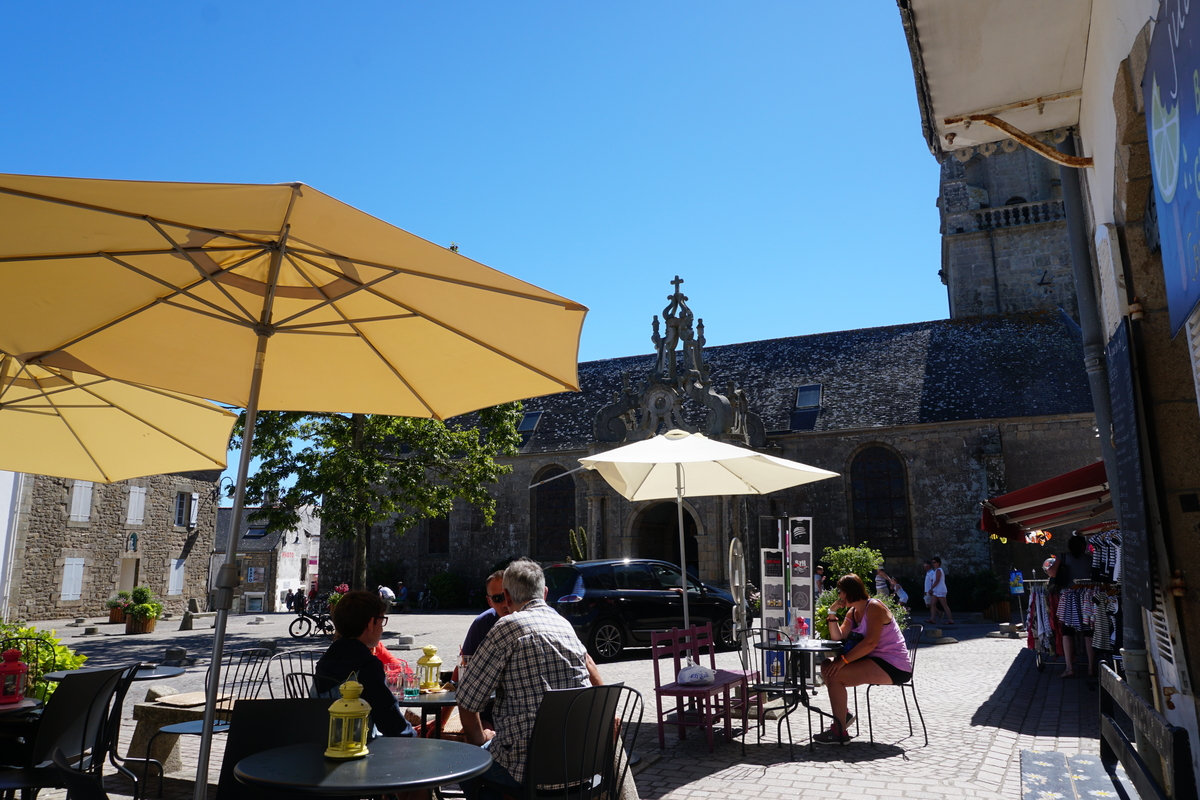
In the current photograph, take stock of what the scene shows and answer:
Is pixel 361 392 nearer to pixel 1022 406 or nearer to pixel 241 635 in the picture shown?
pixel 241 635

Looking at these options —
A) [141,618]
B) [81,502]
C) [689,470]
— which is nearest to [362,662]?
[689,470]

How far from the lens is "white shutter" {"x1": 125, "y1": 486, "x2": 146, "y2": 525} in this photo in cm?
2870

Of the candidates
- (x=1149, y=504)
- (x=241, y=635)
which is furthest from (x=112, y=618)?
(x=1149, y=504)

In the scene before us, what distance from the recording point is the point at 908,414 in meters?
23.8

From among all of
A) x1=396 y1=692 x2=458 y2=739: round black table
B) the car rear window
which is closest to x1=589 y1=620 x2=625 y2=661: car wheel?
the car rear window

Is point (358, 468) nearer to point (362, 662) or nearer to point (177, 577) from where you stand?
point (362, 662)

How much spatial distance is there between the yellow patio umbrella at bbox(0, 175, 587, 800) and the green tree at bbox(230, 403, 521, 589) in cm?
1162

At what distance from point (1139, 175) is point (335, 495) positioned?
14892 mm

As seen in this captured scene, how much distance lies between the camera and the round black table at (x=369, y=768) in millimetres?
2475

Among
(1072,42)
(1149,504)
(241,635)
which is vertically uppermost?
(1072,42)

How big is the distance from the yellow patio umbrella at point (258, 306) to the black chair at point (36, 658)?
2.85m

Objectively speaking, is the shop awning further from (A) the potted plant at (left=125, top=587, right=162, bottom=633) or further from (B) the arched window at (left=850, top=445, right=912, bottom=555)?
(A) the potted plant at (left=125, top=587, right=162, bottom=633)

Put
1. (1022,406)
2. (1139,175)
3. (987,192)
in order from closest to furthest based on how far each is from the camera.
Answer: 1. (1139,175)
2. (1022,406)
3. (987,192)

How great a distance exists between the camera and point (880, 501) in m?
23.8
